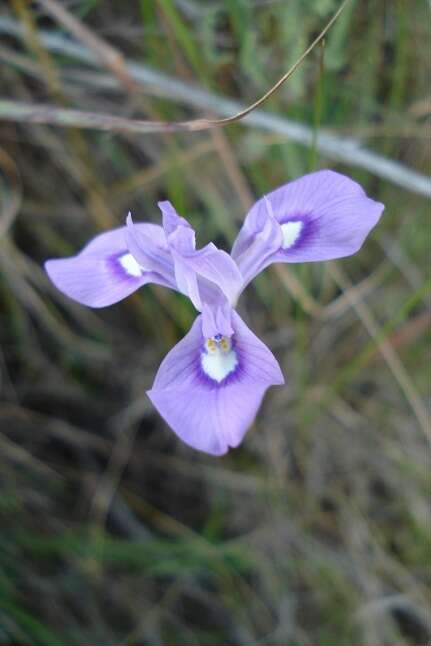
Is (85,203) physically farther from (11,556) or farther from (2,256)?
(11,556)

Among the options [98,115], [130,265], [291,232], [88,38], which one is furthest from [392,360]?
[88,38]

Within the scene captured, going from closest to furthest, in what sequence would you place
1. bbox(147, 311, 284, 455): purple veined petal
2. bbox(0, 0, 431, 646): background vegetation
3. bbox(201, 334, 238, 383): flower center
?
bbox(147, 311, 284, 455): purple veined petal < bbox(201, 334, 238, 383): flower center < bbox(0, 0, 431, 646): background vegetation

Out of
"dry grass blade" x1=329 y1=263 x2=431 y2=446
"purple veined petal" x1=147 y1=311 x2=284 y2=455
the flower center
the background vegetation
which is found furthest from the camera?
the background vegetation

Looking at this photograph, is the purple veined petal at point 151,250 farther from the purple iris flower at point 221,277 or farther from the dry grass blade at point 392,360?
the dry grass blade at point 392,360

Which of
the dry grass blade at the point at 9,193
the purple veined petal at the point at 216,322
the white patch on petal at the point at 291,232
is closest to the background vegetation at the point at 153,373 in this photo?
the dry grass blade at the point at 9,193

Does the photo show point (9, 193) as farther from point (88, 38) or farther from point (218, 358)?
point (218, 358)

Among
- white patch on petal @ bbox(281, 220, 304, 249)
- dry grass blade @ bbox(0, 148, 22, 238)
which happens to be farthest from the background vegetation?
white patch on petal @ bbox(281, 220, 304, 249)

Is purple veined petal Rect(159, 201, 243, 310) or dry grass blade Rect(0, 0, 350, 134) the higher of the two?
dry grass blade Rect(0, 0, 350, 134)

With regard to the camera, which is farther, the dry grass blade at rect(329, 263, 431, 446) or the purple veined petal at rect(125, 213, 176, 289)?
the dry grass blade at rect(329, 263, 431, 446)

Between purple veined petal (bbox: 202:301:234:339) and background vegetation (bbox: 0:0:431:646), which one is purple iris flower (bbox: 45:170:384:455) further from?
background vegetation (bbox: 0:0:431:646)
